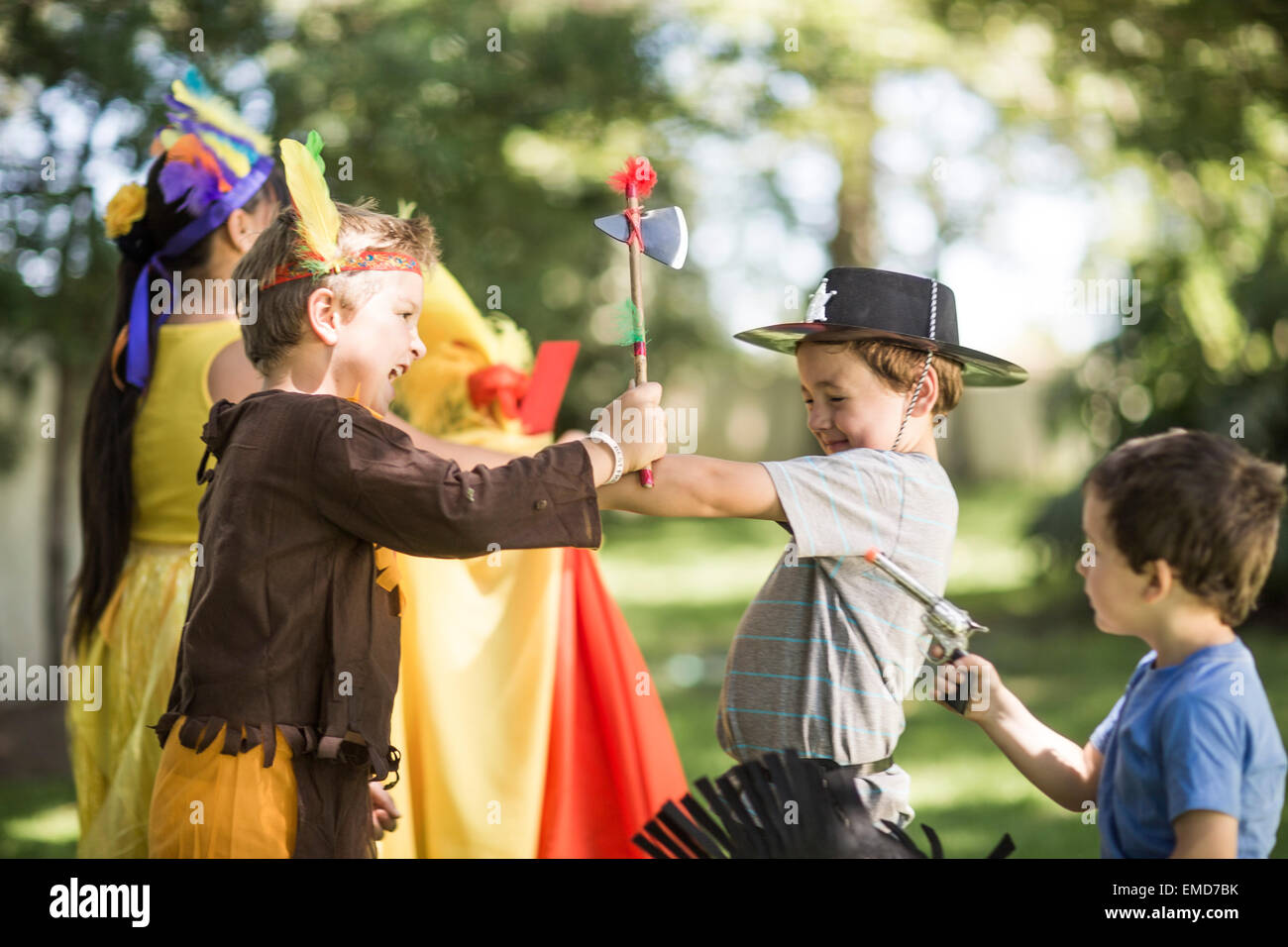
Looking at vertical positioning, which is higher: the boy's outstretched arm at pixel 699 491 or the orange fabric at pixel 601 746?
the boy's outstretched arm at pixel 699 491

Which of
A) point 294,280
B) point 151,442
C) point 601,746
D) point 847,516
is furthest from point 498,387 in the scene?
point 847,516

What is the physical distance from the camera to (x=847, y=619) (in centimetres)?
229

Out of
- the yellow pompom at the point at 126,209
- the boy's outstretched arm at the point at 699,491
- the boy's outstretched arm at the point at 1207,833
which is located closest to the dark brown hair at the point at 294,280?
the boy's outstretched arm at the point at 699,491

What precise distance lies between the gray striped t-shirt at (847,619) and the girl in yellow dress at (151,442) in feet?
4.81

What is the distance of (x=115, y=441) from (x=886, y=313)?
190 cm

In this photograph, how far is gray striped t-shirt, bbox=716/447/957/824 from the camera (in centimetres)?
222

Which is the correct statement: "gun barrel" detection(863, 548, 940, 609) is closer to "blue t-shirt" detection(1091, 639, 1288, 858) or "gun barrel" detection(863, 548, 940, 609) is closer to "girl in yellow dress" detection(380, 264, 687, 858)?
"blue t-shirt" detection(1091, 639, 1288, 858)

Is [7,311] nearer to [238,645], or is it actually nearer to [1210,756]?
[238,645]

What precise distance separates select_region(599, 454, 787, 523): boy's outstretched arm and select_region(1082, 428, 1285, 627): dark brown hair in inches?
21.6

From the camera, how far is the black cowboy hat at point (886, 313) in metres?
2.35

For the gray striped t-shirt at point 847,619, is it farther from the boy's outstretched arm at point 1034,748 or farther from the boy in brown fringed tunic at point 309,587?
the boy in brown fringed tunic at point 309,587

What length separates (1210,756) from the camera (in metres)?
1.91

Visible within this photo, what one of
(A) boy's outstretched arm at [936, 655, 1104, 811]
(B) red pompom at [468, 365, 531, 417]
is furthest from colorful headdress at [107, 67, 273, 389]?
(A) boy's outstretched arm at [936, 655, 1104, 811]

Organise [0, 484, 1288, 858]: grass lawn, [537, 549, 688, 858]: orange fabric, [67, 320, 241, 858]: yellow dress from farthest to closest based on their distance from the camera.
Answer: [0, 484, 1288, 858]: grass lawn, [67, 320, 241, 858]: yellow dress, [537, 549, 688, 858]: orange fabric
